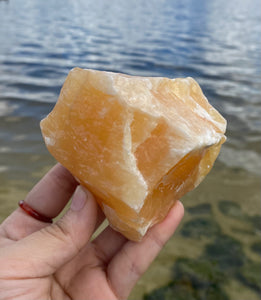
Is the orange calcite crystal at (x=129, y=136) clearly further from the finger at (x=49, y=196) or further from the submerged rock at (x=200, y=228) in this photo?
the submerged rock at (x=200, y=228)

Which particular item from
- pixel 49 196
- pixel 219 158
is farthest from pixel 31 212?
pixel 219 158

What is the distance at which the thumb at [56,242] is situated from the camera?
52.1 inches

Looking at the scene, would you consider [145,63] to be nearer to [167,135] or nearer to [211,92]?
[211,92]

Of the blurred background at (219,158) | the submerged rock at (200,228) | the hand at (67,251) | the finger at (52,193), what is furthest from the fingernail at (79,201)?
the submerged rock at (200,228)

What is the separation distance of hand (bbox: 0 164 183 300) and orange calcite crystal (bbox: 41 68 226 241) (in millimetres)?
226

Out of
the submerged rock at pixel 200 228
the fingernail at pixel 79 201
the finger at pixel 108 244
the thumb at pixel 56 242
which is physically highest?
the fingernail at pixel 79 201

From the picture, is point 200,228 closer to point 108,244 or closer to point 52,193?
point 108,244

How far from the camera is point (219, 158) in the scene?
3.31 m

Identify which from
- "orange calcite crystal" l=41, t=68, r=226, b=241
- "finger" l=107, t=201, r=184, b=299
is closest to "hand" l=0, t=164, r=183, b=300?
"finger" l=107, t=201, r=184, b=299

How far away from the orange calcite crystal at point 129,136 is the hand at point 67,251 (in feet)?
0.74

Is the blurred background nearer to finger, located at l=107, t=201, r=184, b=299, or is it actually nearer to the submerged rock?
the submerged rock

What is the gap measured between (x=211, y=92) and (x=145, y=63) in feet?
7.18

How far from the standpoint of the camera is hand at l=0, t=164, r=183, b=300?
1.33 m

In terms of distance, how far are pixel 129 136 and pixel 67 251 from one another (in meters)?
0.65
